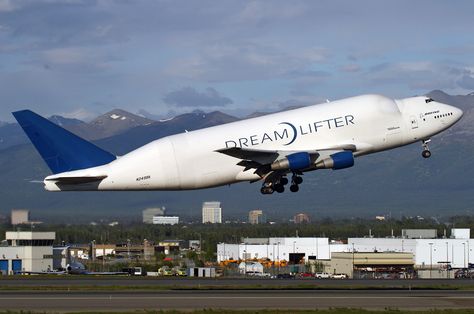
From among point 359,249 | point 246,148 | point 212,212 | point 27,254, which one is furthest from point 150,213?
point 246,148

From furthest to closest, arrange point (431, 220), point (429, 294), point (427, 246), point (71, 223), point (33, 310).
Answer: point (431, 220) → point (427, 246) → point (71, 223) → point (429, 294) → point (33, 310)

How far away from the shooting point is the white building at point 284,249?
135m

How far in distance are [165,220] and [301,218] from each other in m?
28.1

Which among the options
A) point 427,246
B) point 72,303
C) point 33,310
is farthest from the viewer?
point 427,246

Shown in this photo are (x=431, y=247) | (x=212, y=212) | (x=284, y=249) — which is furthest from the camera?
(x=284, y=249)

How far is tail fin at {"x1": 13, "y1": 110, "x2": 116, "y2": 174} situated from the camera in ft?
222

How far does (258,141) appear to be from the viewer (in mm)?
66438

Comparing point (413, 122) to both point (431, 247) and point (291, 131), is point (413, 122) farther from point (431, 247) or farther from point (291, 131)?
point (431, 247)

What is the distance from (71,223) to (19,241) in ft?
70.0

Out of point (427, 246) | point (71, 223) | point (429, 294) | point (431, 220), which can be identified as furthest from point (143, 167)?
point (431, 220)

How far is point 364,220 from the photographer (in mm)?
138875

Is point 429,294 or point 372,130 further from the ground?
point 372,130

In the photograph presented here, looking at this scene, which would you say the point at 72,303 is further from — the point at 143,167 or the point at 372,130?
the point at 372,130

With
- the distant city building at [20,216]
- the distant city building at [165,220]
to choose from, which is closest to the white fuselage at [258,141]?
the distant city building at [20,216]
